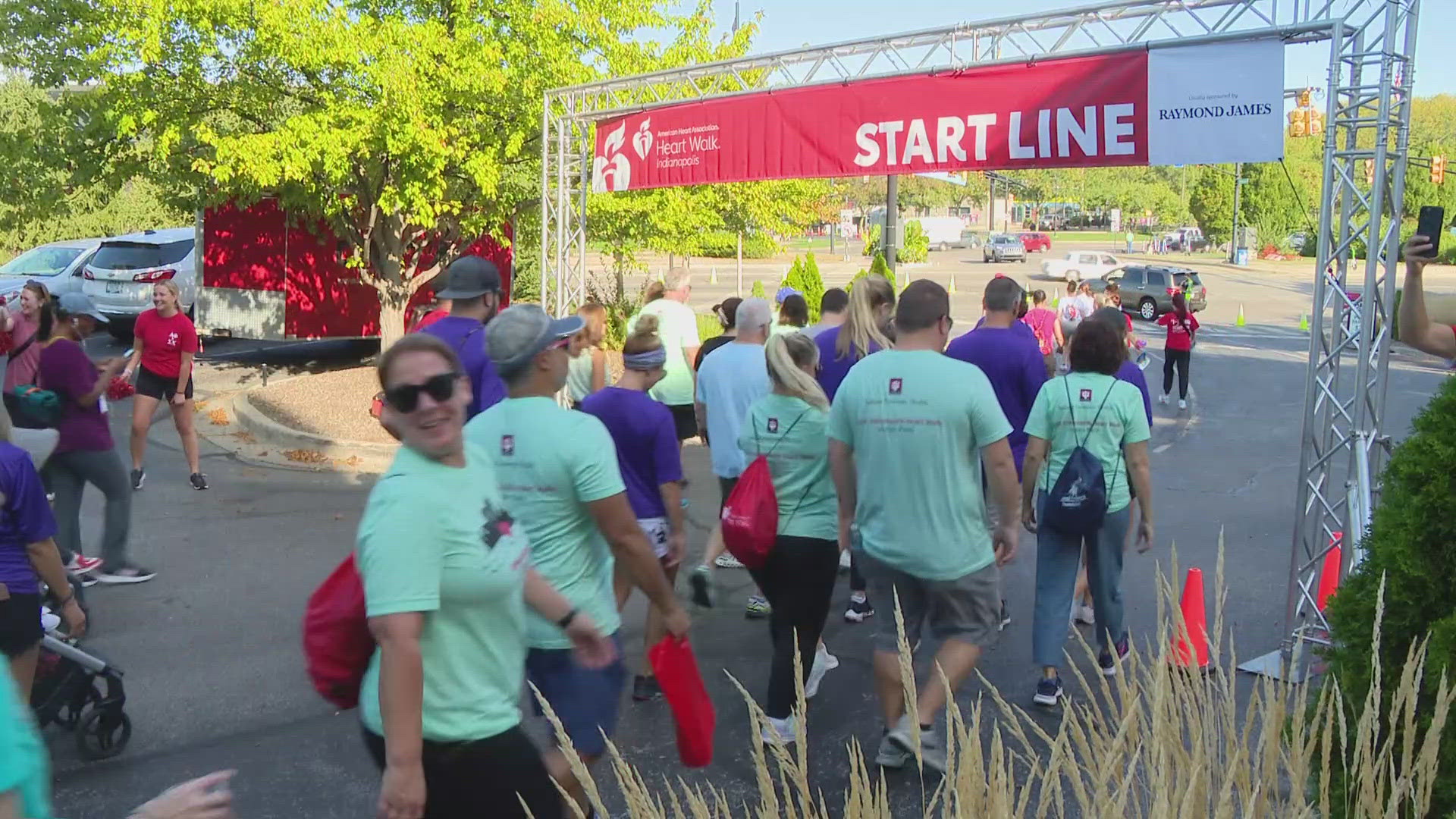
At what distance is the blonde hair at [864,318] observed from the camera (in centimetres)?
646

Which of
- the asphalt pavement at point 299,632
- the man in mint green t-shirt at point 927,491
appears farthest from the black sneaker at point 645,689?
the man in mint green t-shirt at point 927,491

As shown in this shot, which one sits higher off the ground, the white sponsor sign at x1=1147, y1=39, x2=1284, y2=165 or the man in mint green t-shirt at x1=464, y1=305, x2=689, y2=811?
the white sponsor sign at x1=1147, y1=39, x2=1284, y2=165

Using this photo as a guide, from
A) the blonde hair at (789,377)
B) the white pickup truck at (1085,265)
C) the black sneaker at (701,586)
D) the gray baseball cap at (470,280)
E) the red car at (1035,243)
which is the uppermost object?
the red car at (1035,243)

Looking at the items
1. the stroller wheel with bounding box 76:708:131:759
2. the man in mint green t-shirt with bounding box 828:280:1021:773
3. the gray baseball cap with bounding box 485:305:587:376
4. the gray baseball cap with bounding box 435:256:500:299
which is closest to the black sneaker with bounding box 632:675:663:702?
the man in mint green t-shirt with bounding box 828:280:1021:773

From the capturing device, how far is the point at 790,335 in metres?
5.37

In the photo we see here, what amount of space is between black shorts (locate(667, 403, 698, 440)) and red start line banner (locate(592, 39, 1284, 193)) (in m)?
2.41

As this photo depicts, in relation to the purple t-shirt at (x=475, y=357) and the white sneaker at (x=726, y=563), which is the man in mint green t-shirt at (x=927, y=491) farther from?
the white sneaker at (x=726, y=563)

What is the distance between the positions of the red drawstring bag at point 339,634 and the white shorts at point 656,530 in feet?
7.12

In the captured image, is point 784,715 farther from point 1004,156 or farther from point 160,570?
point 1004,156

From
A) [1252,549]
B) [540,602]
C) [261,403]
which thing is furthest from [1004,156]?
[261,403]

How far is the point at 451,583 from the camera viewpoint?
104 inches

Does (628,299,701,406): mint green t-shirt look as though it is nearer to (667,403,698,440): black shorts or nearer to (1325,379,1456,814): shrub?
(667,403,698,440): black shorts

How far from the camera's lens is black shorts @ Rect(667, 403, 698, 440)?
8.62 m

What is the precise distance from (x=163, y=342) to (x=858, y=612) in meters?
5.97
